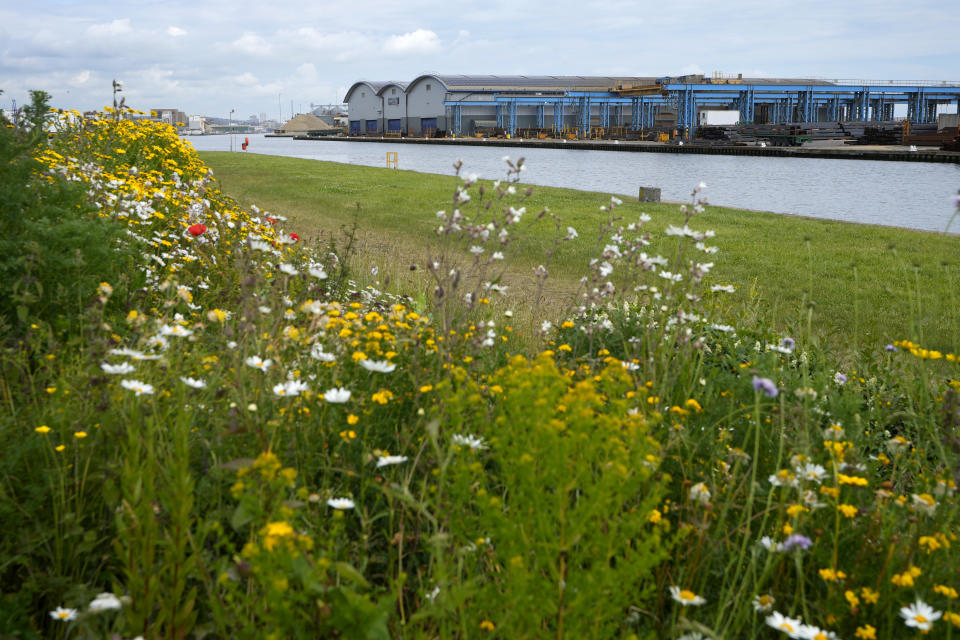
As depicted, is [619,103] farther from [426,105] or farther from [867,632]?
[867,632]

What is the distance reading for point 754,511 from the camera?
2.75 m

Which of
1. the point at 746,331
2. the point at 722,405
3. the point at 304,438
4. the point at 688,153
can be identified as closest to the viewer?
the point at 304,438

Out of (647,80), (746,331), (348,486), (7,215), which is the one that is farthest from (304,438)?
(647,80)

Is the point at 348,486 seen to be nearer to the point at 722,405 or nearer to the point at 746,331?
the point at 722,405

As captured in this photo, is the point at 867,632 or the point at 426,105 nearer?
the point at 867,632

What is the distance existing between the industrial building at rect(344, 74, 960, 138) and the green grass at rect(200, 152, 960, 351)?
77.5 metres

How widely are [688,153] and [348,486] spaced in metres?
69.6

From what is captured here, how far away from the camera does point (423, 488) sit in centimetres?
198

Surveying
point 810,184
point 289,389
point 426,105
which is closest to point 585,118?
point 426,105

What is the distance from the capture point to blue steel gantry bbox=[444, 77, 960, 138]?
3541 inches

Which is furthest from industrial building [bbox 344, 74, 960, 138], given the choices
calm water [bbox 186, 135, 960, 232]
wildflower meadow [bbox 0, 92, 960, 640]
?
wildflower meadow [bbox 0, 92, 960, 640]

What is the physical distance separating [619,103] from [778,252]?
93.3 metres

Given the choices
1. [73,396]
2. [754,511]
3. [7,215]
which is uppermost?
[7,215]

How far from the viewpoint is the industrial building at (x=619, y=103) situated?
300 ft
